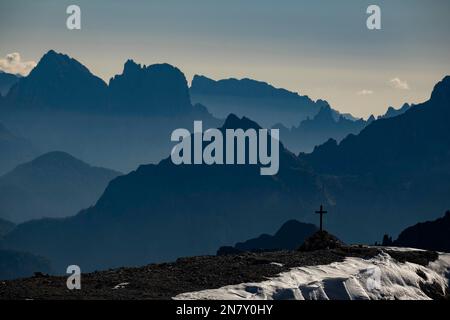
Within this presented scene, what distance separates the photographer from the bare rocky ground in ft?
168

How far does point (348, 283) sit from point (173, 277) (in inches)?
506

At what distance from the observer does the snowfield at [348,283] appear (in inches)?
2101

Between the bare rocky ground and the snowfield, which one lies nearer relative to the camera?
the bare rocky ground

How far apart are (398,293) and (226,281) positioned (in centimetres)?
1548

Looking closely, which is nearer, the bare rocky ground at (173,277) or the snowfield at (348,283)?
the bare rocky ground at (173,277)

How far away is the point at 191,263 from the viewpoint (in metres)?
64.5

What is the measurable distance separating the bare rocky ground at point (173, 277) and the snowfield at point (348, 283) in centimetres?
136

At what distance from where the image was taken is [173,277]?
58.1 meters

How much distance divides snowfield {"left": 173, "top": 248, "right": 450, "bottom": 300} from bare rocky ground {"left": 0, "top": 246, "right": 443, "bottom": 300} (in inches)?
53.5

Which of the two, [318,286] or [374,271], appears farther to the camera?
[374,271]
